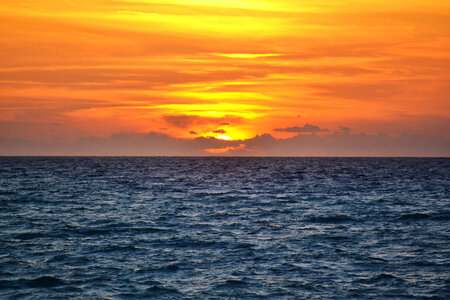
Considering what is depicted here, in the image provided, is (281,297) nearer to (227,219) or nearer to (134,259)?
(134,259)

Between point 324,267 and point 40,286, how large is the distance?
11.4m

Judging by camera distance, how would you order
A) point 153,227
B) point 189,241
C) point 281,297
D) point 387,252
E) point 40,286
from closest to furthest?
point 281,297
point 40,286
point 387,252
point 189,241
point 153,227

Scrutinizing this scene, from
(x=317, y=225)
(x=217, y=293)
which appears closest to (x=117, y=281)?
(x=217, y=293)

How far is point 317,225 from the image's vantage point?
34.5 m

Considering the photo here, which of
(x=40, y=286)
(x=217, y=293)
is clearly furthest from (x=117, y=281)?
(x=217, y=293)

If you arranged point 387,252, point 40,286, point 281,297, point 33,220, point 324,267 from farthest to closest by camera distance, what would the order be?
point 33,220
point 387,252
point 324,267
point 40,286
point 281,297

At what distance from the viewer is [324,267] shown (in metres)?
22.8

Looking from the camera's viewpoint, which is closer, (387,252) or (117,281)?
(117,281)

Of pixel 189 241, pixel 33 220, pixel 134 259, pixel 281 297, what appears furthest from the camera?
pixel 33 220

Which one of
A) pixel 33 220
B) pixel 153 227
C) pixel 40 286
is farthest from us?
pixel 33 220

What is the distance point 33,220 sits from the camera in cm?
3659

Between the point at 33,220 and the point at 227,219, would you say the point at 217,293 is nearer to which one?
the point at 227,219

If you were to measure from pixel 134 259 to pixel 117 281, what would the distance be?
3.72 metres

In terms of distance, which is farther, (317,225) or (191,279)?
(317,225)
